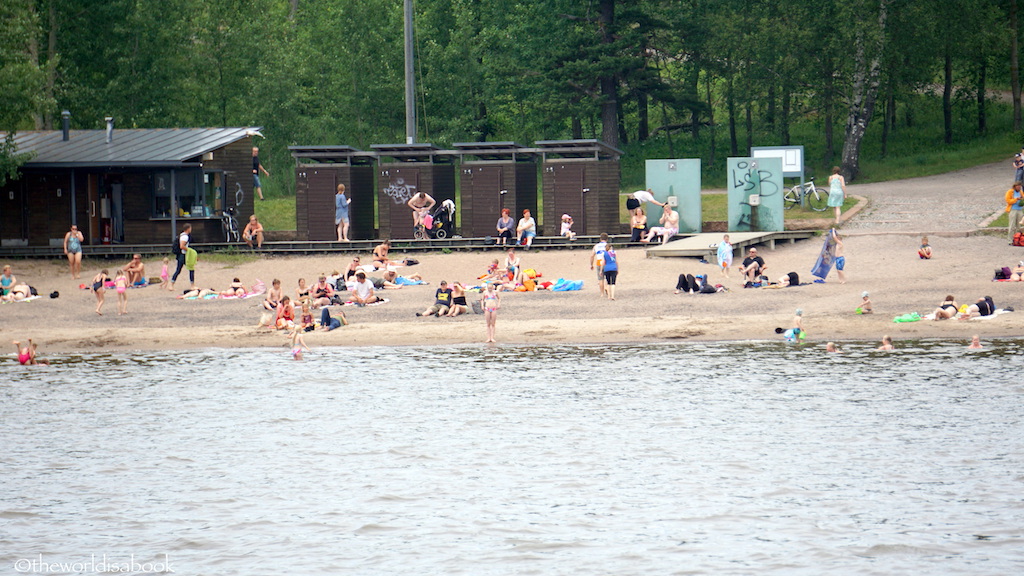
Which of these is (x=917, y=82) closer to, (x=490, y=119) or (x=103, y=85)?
(x=490, y=119)

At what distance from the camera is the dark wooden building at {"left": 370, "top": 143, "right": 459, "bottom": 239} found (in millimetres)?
34719

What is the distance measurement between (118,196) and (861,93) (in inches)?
1014

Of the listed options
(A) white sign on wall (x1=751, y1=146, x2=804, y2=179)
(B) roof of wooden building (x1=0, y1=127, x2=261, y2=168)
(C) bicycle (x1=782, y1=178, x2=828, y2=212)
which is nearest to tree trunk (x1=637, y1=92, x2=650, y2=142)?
(C) bicycle (x1=782, y1=178, x2=828, y2=212)

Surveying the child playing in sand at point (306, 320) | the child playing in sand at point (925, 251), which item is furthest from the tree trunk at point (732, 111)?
the child playing in sand at point (306, 320)

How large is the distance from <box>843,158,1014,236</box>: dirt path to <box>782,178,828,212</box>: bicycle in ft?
4.52

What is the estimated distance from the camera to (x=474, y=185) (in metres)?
34.5

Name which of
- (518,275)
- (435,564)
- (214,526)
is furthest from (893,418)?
(518,275)

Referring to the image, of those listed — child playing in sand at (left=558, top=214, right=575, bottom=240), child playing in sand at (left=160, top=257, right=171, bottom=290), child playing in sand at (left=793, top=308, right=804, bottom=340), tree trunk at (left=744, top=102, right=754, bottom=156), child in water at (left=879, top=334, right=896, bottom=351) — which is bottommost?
child in water at (left=879, top=334, right=896, bottom=351)

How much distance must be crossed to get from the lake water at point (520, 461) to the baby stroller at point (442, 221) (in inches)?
421

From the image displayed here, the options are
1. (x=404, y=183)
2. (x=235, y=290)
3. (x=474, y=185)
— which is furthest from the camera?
(x=404, y=183)

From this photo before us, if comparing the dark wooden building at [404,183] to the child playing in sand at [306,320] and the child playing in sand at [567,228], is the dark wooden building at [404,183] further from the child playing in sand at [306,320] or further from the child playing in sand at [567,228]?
the child playing in sand at [306,320]

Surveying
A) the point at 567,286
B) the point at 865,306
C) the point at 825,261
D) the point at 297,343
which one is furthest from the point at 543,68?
the point at 297,343

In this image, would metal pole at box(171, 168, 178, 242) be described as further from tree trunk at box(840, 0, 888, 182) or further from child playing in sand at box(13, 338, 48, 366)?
tree trunk at box(840, 0, 888, 182)

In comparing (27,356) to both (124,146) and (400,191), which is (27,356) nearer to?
(400,191)
